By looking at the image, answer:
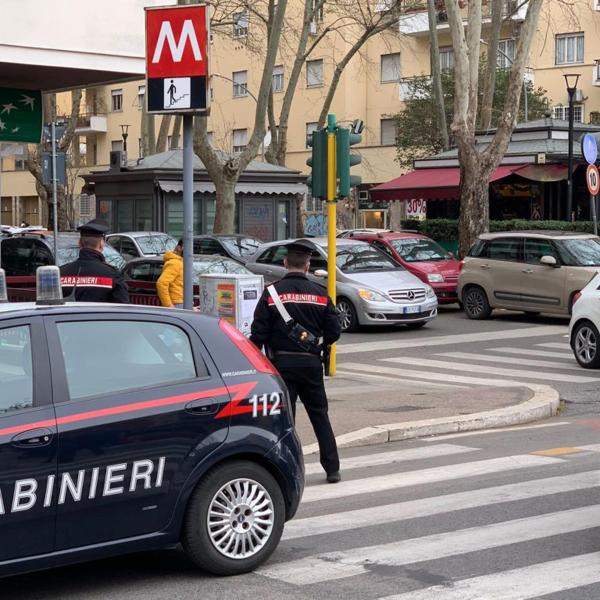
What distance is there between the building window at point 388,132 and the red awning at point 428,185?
2070cm

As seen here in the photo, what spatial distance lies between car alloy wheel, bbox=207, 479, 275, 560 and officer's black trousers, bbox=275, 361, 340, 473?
2.16 meters

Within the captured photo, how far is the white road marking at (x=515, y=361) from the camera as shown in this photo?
55.4ft

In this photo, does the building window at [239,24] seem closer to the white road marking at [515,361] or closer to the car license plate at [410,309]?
the car license plate at [410,309]

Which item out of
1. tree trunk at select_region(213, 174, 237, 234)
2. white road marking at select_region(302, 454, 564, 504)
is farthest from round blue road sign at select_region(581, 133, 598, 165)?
white road marking at select_region(302, 454, 564, 504)

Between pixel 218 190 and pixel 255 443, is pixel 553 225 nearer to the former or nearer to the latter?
pixel 218 190

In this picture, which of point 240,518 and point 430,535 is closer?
point 240,518

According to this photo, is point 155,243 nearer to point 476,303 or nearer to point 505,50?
point 476,303

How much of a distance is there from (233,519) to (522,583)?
4.98 ft

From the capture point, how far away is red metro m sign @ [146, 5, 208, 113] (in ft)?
31.0

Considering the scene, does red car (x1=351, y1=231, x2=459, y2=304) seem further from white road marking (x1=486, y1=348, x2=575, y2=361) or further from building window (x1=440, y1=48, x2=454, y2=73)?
building window (x1=440, y1=48, x2=454, y2=73)

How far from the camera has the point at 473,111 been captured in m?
28.9

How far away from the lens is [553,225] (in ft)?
96.2

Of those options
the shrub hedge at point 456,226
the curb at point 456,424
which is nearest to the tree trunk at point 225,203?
the shrub hedge at point 456,226

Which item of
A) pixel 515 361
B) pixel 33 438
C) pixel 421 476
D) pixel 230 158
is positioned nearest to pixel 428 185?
pixel 230 158
